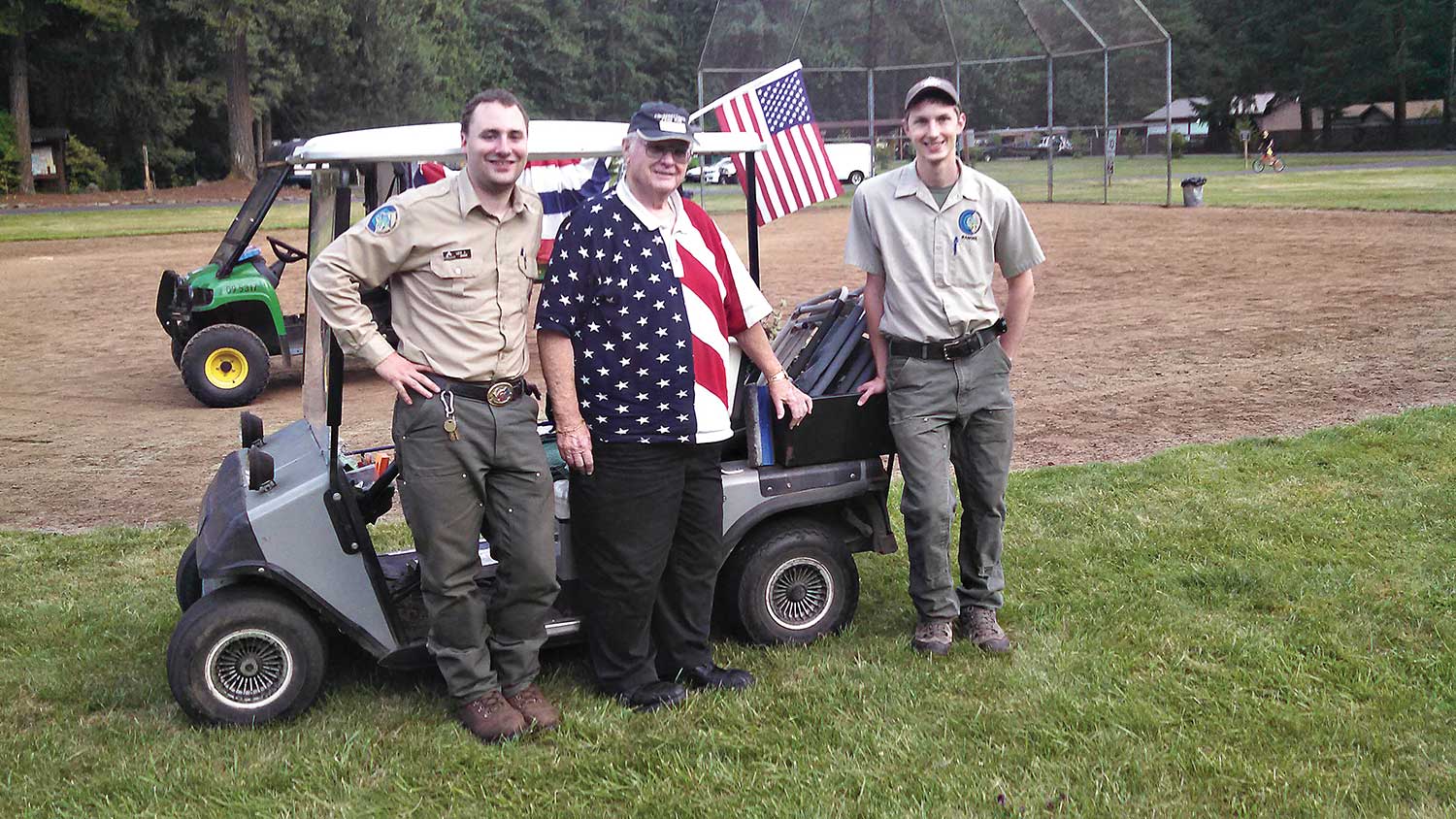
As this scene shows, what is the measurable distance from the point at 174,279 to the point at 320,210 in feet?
21.5

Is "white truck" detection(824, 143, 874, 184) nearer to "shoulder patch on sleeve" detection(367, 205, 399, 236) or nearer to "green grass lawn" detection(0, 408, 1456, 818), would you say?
"green grass lawn" detection(0, 408, 1456, 818)

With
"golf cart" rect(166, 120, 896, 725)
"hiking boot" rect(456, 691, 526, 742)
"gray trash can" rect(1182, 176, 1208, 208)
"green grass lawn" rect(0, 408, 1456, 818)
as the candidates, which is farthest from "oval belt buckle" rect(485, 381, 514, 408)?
"gray trash can" rect(1182, 176, 1208, 208)

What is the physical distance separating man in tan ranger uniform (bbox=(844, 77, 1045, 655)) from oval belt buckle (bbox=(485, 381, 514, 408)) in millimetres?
1230

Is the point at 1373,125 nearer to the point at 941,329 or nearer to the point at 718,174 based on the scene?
the point at 718,174

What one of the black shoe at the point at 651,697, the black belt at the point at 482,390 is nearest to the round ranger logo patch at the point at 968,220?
the black belt at the point at 482,390

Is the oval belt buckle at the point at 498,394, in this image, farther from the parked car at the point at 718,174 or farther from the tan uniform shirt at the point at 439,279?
the parked car at the point at 718,174

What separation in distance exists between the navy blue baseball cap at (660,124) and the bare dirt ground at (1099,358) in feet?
12.7

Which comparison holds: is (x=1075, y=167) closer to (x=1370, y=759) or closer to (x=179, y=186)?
(x=1370, y=759)

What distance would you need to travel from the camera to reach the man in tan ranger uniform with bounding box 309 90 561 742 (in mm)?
3643

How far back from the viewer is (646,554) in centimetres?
394

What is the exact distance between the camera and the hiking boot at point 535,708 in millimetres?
3836

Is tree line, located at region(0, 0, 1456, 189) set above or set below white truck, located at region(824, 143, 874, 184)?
above

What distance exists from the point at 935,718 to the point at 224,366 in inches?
291

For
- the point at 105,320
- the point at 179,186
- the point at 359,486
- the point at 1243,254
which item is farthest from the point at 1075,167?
the point at 179,186
